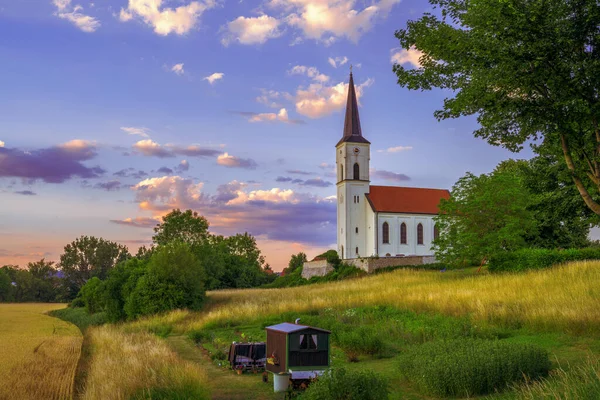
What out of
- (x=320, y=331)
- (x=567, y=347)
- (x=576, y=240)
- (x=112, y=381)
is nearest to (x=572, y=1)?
(x=567, y=347)

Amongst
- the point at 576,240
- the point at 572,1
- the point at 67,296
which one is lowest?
the point at 67,296

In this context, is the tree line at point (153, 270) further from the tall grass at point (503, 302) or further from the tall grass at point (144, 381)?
the tall grass at point (144, 381)

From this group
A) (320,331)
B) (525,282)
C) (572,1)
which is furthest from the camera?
(525,282)

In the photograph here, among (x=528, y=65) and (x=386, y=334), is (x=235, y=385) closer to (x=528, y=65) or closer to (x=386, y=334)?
(x=386, y=334)

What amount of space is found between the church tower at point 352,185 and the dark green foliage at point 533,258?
1676 inches

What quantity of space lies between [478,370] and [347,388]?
11.2 ft

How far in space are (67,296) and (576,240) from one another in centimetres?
8783

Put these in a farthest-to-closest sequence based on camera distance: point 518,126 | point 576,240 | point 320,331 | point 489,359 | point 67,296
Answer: point 67,296, point 576,240, point 518,126, point 320,331, point 489,359

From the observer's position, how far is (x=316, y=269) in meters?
72.1

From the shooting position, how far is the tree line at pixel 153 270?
3762 centimetres

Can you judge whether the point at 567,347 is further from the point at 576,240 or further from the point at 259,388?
the point at 576,240

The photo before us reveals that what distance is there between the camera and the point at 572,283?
78.8 ft

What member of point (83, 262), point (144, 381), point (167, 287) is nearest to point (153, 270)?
point (167, 287)

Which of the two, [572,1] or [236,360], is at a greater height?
[572,1]
